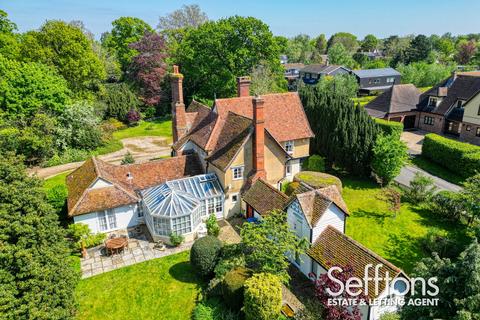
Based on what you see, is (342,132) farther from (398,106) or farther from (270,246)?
(398,106)

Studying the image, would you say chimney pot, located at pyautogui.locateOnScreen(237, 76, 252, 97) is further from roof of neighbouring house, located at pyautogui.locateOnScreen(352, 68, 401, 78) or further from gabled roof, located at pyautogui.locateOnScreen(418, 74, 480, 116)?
roof of neighbouring house, located at pyautogui.locateOnScreen(352, 68, 401, 78)

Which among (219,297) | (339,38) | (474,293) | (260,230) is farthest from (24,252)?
(339,38)

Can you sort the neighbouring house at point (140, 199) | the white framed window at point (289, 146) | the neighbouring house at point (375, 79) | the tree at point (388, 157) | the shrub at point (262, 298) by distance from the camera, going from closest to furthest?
the shrub at point (262, 298)
the neighbouring house at point (140, 199)
the tree at point (388, 157)
the white framed window at point (289, 146)
the neighbouring house at point (375, 79)

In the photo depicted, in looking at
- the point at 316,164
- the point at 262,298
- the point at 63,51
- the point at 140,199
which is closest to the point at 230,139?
the point at 140,199

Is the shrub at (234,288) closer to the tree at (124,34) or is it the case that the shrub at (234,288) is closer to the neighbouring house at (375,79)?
the tree at (124,34)

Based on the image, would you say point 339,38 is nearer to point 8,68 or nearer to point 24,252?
point 8,68

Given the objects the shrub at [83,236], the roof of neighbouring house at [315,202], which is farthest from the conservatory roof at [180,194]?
the roof of neighbouring house at [315,202]
